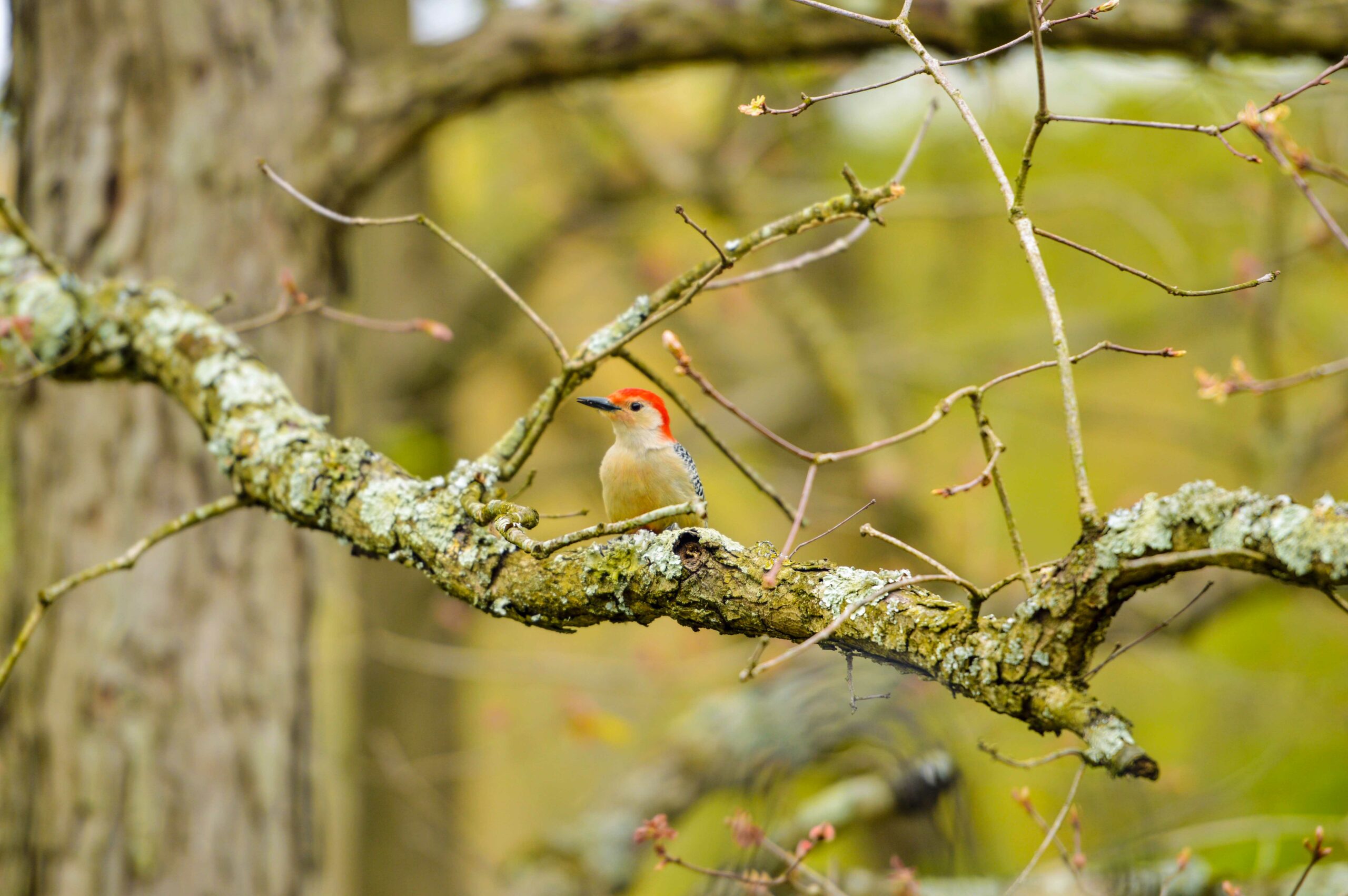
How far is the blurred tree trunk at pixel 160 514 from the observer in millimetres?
3330

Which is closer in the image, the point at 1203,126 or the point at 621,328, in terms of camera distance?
the point at 1203,126

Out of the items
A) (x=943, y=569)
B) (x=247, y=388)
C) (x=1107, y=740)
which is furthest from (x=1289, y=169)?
(x=247, y=388)

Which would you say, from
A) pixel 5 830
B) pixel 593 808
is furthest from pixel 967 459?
pixel 5 830

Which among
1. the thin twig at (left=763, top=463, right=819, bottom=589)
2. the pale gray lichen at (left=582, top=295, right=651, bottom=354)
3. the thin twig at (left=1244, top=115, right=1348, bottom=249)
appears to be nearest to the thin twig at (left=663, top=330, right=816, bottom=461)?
the thin twig at (left=763, top=463, right=819, bottom=589)

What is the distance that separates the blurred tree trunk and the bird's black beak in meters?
1.33

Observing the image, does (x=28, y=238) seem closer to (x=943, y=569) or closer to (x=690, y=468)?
(x=690, y=468)

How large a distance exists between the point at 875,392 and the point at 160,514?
5.04 meters

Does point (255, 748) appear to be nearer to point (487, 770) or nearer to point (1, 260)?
point (1, 260)

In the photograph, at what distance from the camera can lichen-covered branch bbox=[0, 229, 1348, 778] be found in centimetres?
122

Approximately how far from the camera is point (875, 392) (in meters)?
7.19

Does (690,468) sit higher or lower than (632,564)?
higher

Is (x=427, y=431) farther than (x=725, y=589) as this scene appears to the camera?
Yes

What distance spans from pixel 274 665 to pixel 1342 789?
16.3 feet

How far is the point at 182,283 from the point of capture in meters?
3.55
